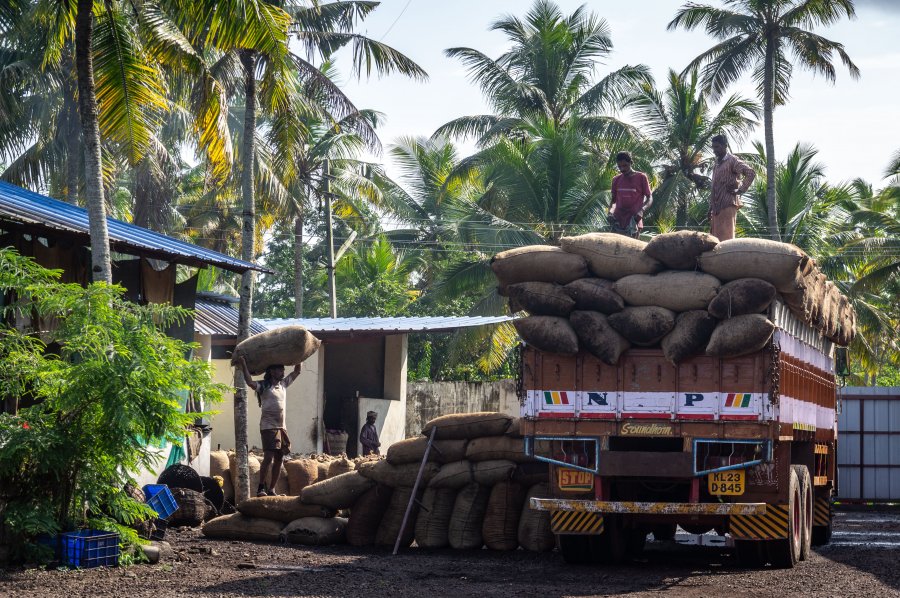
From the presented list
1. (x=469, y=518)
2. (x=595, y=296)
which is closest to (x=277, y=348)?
(x=469, y=518)

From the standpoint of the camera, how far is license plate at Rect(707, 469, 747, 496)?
1033 centimetres

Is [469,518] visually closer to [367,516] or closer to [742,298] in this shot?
[367,516]

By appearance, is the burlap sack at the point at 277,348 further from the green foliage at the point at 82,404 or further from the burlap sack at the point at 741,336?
A: the burlap sack at the point at 741,336

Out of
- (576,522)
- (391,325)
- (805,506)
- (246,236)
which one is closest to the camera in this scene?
(576,522)

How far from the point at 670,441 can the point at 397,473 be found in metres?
3.31

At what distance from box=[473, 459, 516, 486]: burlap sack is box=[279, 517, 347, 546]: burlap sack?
1643 millimetres

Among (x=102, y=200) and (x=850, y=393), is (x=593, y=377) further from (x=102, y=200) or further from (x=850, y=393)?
(x=850, y=393)

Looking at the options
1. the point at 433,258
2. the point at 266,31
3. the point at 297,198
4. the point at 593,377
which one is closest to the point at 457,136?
the point at 297,198

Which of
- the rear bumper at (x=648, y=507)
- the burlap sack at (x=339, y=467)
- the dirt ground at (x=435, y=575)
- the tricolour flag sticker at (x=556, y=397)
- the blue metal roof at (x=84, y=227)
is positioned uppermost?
the blue metal roof at (x=84, y=227)

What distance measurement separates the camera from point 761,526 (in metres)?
10.6

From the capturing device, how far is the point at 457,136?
33.3 meters

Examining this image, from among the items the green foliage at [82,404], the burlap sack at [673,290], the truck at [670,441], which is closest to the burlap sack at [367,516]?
the truck at [670,441]

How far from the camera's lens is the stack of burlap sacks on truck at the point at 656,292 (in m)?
10.1

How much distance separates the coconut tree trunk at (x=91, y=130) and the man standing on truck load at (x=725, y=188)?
6.49 metres
